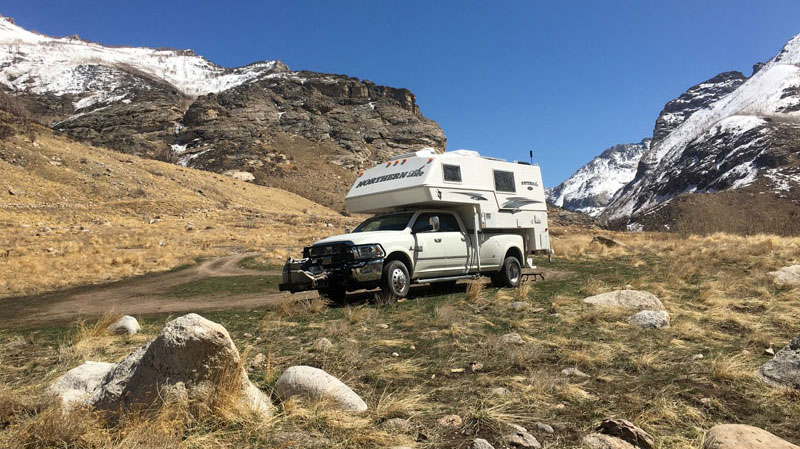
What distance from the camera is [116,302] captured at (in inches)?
479

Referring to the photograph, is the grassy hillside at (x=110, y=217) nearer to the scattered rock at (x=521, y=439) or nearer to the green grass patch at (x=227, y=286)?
the green grass patch at (x=227, y=286)

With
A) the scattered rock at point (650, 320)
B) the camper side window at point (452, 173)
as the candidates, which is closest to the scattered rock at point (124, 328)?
the camper side window at point (452, 173)

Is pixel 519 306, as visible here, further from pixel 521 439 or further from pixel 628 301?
pixel 521 439

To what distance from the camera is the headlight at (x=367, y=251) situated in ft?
31.9

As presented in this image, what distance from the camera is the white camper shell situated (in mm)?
11445

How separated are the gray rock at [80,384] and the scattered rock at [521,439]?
129 inches

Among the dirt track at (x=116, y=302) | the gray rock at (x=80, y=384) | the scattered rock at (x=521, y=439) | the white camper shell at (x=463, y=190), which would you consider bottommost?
the scattered rock at (x=521, y=439)

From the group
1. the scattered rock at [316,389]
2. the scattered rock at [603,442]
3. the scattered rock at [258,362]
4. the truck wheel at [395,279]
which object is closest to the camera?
the scattered rock at [603,442]

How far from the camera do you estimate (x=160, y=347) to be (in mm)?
3752

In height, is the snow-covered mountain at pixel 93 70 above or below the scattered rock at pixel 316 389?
above

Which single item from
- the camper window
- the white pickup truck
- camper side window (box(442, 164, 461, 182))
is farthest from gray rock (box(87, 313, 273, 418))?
camper side window (box(442, 164, 461, 182))

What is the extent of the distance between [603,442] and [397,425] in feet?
4.89

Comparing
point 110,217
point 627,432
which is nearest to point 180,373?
point 627,432

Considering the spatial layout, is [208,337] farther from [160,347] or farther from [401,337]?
[401,337]
